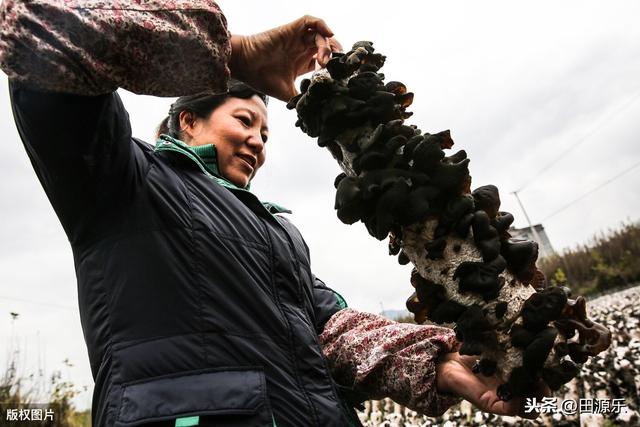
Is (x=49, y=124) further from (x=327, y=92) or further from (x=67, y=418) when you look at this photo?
(x=67, y=418)

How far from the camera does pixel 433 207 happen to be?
1.02 meters

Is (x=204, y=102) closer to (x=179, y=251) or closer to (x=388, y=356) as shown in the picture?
(x=179, y=251)

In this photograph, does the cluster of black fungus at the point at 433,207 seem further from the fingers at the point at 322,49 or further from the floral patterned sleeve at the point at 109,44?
the floral patterned sleeve at the point at 109,44

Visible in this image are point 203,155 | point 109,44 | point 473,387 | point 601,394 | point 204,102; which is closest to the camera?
point 109,44

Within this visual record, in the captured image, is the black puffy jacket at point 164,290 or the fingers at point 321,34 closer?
the black puffy jacket at point 164,290

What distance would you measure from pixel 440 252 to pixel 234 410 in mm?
619

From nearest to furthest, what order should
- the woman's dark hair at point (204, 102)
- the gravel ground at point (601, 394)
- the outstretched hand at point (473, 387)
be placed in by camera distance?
the outstretched hand at point (473, 387)
the woman's dark hair at point (204, 102)
the gravel ground at point (601, 394)

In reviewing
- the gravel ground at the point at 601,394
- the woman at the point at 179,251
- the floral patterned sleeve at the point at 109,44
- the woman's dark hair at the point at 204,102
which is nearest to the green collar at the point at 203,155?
the woman at the point at 179,251

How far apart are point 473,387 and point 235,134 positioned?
1423 mm

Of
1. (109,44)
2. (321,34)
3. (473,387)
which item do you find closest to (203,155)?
(321,34)

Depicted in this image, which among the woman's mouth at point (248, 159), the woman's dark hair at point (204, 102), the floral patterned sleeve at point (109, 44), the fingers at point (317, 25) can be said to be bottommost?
the floral patterned sleeve at point (109, 44)

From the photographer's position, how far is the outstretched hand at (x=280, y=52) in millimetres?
1325

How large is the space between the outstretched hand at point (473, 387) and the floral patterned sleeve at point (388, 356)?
1.3 inches

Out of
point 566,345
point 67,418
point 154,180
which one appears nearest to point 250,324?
point 154,180
